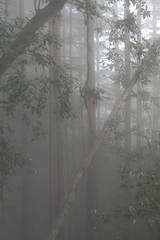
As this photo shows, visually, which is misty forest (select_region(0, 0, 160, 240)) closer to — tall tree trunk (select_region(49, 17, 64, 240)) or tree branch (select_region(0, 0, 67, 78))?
tall tree trunk (select_region(49, 17, 64, 240))

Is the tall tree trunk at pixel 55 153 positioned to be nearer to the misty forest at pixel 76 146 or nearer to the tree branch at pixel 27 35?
the misty forest at pixel 76 146

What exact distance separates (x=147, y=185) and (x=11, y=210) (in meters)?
6.62

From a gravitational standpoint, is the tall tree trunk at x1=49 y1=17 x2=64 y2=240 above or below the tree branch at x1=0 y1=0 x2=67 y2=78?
below

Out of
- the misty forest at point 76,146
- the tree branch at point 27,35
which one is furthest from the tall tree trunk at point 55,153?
the tree branch at point 27,35

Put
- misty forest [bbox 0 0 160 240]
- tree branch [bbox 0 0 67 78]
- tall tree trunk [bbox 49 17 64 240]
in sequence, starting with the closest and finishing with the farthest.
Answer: tree branch [bbox 0 0 67 78], tall tree trunk [bbox 49 17 64 240], misty forest [bbox 0 0 160 240]

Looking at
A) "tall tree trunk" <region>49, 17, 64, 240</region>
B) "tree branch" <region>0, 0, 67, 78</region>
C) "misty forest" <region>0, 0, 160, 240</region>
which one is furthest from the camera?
"misty forest" <region>0, 0, 160, 240</region>

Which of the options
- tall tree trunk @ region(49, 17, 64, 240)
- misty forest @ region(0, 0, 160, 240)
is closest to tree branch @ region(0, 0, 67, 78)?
tall tree trunk @ region(49, 17, 64, 240)

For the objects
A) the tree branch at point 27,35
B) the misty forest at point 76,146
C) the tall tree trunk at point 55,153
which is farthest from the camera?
the misty forest at point 76,146

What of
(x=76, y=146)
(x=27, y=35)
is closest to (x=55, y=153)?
(x=76, y=146)

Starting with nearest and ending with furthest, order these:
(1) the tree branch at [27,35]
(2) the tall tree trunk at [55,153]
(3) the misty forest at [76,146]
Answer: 1. (1) the tree branch at [27,35]
2. (2) the tall tree trunk at [55,153]
3. (3) the misty forest at [76,146]

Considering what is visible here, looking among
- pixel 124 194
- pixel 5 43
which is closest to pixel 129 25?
pixel 5 43

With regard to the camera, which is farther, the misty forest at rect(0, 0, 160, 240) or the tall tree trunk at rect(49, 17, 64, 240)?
the misty forest at rect(0, 0, 160, 240)

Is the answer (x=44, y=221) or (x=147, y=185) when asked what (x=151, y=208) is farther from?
(x=44, y=221)

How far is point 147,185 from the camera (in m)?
3.38
